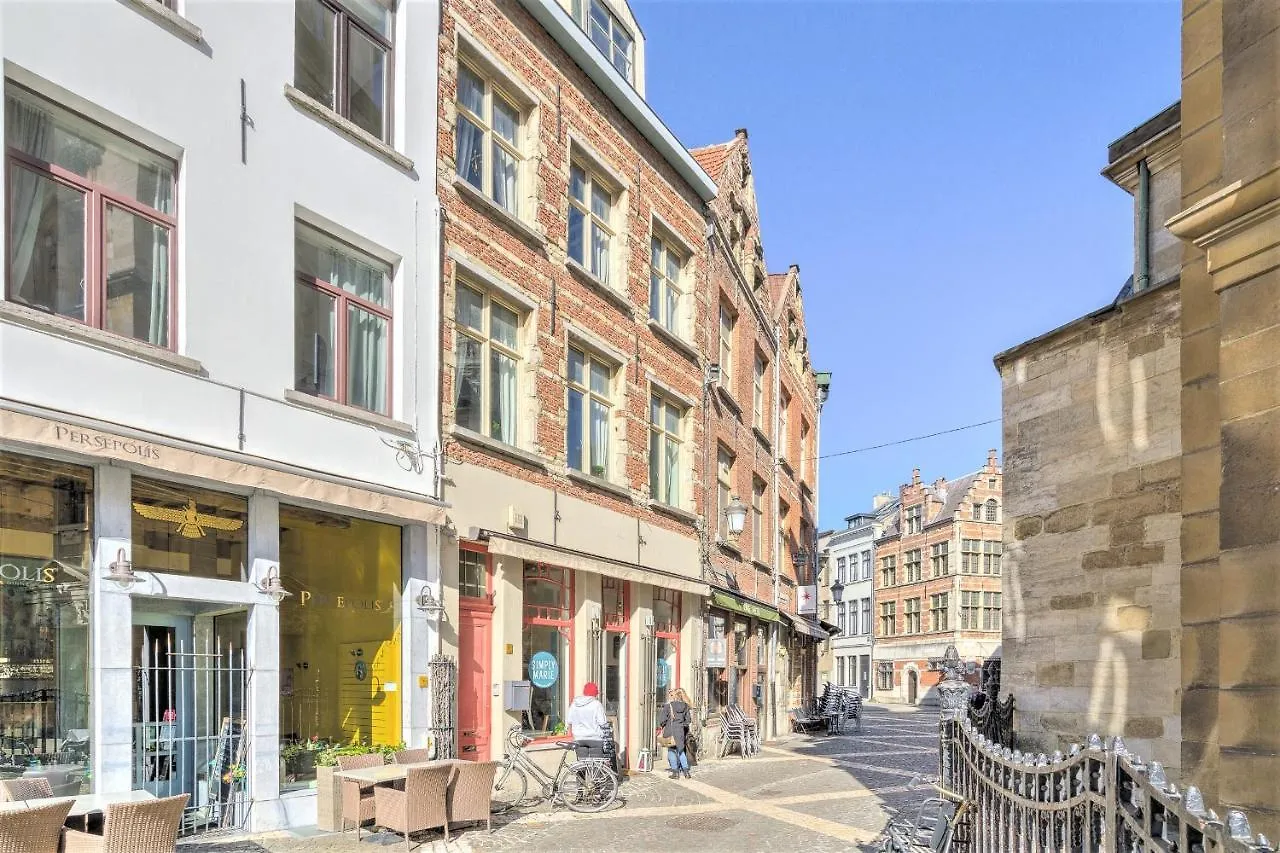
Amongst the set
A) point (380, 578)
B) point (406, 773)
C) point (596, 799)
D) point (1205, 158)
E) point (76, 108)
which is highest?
point (76, 108)

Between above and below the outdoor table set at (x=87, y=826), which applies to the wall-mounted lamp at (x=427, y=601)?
above

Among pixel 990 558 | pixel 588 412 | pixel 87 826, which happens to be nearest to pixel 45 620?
pixel 87 826

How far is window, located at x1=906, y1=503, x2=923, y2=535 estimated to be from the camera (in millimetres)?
68312

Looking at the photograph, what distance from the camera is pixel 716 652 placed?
2036cm

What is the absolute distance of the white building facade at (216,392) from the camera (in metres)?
8.38

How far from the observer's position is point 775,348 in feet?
94.7

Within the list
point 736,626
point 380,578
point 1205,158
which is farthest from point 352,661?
point 736,626

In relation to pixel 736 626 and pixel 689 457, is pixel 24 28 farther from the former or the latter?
pixel 736 626

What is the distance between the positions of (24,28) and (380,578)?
6.13 meters

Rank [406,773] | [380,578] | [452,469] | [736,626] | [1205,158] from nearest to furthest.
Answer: [1205,158]
[406,773]
[380,578]
[452,469]
[736,626]

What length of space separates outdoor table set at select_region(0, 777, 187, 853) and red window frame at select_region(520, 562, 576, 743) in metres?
7.32

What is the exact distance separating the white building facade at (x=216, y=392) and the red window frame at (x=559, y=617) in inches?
89.8

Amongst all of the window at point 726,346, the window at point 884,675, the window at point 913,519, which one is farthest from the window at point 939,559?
the window at point 726,346

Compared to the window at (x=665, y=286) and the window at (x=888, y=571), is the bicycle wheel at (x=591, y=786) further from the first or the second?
the window at (x=888, y=571)
